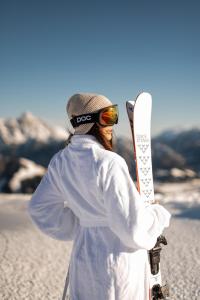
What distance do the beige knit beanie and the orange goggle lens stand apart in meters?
0.02

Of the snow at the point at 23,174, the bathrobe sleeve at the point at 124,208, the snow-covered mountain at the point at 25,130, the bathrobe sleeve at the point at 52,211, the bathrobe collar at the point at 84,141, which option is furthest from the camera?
the snow-covered mountain at the point at 25,130

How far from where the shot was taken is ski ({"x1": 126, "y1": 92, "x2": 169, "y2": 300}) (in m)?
1.91

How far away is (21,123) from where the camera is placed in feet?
461

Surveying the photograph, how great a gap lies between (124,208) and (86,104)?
1.50 feet

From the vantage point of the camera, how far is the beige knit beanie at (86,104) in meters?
1.57

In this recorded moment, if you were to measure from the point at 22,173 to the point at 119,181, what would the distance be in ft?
54.3

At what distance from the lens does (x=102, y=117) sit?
1556 millimetres

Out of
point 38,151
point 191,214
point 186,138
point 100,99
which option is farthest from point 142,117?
point 186,138

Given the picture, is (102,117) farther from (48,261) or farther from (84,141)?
(48,261)

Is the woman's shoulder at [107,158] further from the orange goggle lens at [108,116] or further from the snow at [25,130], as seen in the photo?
the snow at [25,130]

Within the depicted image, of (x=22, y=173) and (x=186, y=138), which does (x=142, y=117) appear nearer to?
(x=22, y=173)

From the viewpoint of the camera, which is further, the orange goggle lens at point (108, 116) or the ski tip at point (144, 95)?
the ski tip at point (144, 95)

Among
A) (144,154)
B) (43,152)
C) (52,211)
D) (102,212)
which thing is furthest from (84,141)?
(43,152)

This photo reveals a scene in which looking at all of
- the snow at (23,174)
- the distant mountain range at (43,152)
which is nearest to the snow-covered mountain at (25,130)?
the distant mountain range at (43,152)
